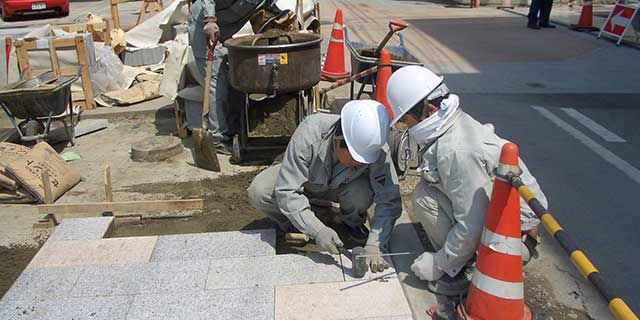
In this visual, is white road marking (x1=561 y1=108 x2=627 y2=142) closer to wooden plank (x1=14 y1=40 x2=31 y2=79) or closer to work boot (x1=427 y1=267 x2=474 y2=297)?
work boot (x1=427 y1=267 x2=474 y2=297)

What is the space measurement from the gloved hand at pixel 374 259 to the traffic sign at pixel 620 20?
34.0 ft

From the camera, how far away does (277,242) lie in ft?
13.4

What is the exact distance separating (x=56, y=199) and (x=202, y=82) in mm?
2044

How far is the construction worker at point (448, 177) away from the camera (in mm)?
2943

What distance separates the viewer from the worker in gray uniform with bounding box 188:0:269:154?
231 inches

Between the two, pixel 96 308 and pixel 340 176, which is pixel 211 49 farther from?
pixel 96 308

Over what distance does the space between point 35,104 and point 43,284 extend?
2.92 meters

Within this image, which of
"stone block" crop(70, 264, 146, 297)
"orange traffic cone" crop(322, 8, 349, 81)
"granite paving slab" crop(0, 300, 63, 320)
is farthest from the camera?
"orange traffic cone" crop(322, 8, 349, 81)

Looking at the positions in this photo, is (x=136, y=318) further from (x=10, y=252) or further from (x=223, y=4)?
(x=223, y=4)

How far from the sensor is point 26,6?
61.8 ft

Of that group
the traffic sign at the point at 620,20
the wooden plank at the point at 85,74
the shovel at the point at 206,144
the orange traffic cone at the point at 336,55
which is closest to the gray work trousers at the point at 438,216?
the shovel at the point at 206,144

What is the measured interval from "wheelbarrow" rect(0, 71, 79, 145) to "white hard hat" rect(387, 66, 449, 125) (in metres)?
4.10

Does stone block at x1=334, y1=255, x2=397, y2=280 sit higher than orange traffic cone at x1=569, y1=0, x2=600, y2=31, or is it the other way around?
orange traffic cone at x1=569, y1=0, x2=600, y2=31

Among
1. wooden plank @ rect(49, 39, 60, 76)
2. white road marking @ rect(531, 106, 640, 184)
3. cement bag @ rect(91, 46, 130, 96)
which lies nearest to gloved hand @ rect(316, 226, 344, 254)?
white road marking @ rect(531, 106, 640, 184)
